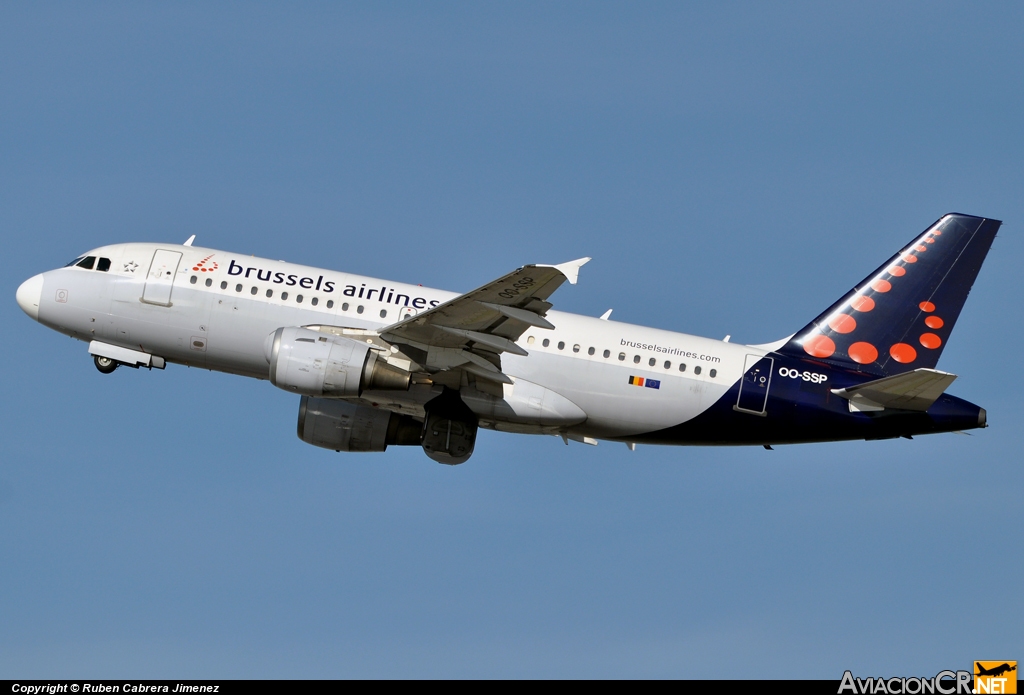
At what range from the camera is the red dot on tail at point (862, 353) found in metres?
42.0

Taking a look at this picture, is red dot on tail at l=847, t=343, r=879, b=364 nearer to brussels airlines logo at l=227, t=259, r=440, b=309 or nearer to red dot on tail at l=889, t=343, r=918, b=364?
red dot on tail at l=889, t=343, r=918, b=364

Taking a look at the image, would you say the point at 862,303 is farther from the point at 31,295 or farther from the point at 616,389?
the point at 31,295

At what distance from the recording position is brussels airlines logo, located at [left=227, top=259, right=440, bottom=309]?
4081cm

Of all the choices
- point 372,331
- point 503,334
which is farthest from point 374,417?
point 503,334

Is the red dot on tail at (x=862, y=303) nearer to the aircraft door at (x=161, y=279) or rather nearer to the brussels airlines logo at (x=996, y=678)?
the brussels airlines logo at (x=996, y=678)

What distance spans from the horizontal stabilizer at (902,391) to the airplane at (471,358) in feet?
0.18

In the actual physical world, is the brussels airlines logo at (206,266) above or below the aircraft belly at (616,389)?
above

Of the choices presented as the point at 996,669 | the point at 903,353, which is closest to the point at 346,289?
the point at 903,353

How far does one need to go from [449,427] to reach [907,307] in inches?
594

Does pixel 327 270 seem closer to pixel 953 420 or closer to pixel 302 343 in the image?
pixel 302 343

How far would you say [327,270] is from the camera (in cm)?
4153

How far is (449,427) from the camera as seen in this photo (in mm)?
40156

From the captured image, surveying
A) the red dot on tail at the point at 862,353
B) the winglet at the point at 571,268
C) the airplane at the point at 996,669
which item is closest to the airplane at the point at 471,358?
the red dot on tail at the point at 862,353

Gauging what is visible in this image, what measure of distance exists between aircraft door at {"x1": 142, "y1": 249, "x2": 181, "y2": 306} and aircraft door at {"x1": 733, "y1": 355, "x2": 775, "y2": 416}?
1751 cm
